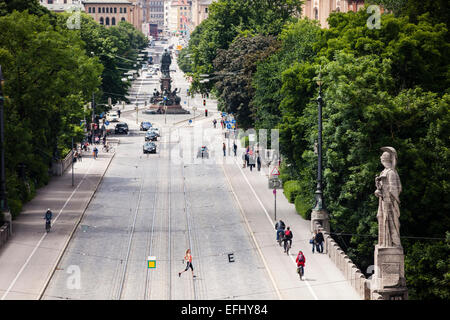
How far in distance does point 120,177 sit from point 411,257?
32.6 m

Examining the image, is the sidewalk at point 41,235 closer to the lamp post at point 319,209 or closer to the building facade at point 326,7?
the lamp post at point 319,209

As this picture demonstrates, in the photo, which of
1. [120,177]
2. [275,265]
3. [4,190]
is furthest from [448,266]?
[120,177]

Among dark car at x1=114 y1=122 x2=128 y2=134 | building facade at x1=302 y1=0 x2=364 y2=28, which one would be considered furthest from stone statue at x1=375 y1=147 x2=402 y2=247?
dark car at x1=114 y1=122 x2=128 y2=134

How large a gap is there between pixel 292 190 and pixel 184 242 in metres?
13.0

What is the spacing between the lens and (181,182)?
78.8 metres

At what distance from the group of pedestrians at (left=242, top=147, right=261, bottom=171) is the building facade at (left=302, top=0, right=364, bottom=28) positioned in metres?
26.8

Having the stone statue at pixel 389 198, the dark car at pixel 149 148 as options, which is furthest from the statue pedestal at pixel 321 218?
the dark car at pixel 149 148

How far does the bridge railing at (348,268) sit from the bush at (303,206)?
6.09 m

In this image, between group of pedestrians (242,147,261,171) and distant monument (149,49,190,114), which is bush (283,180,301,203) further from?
distant monument (149,49,190,114)

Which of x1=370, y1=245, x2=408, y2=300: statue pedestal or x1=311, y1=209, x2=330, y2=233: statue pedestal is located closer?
x1=370, y1=245, x2=408, y2=300: statue pedestal

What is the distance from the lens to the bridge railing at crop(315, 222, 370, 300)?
43.7 m

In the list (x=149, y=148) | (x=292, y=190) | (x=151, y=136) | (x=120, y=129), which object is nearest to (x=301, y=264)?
(x=292, y=190)

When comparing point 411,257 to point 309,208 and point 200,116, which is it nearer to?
point 309,208

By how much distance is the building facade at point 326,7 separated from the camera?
112062 mm
